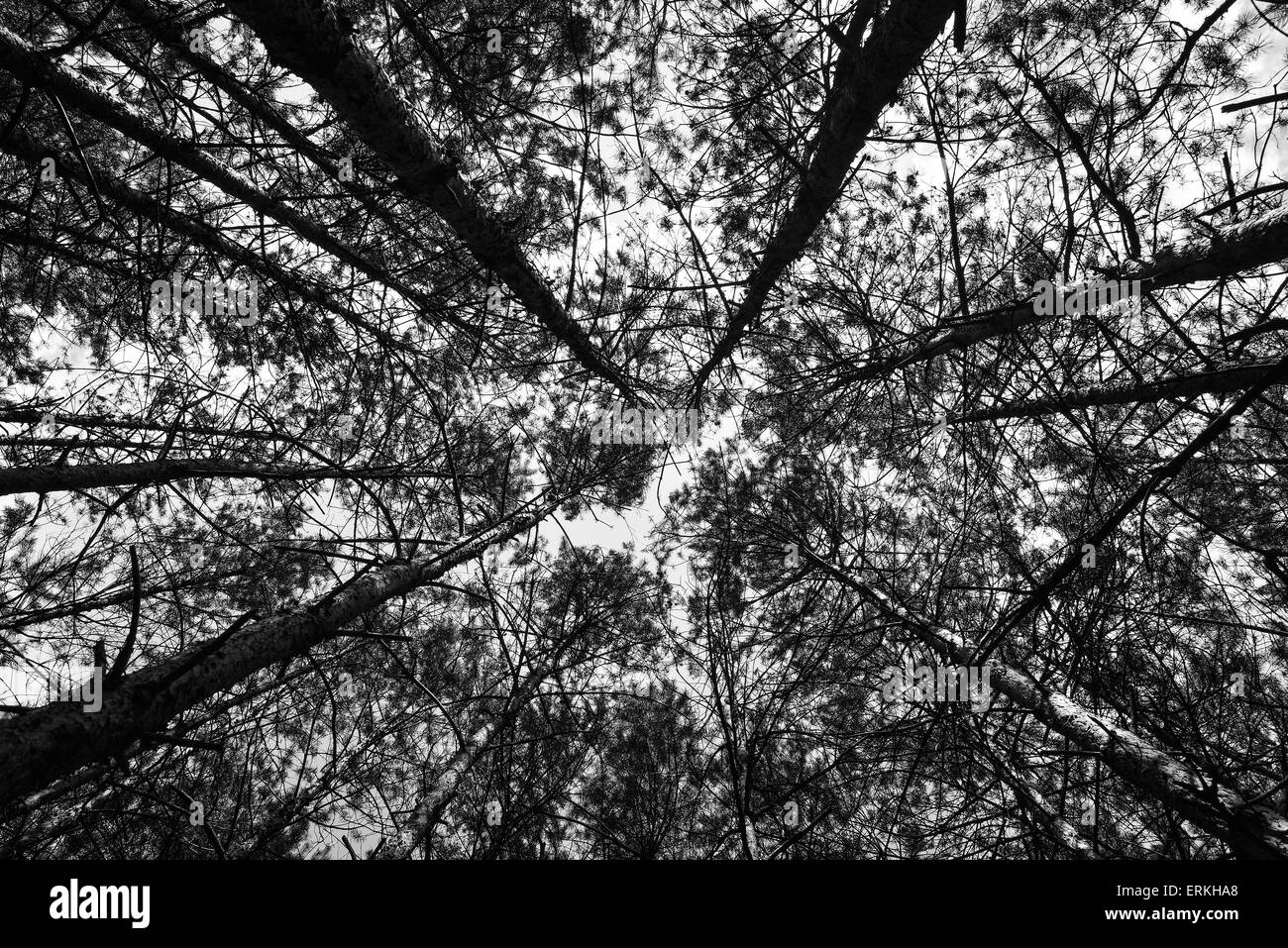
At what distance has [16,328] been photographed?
4.57 metres

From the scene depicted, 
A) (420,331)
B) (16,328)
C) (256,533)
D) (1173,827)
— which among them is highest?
(16,328)

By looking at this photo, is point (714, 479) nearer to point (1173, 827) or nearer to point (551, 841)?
point (551, 841)

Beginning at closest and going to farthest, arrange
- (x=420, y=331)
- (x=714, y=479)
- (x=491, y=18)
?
1. (x=491, y=18)
2. (x=420, y=331)
3. (x=714, y=479)

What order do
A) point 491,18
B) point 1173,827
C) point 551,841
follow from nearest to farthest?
point 1173,827, point 491,18, point 551,841

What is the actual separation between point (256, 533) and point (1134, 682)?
646 centimetres

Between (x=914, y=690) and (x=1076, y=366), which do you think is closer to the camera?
(x=1076, y=366)

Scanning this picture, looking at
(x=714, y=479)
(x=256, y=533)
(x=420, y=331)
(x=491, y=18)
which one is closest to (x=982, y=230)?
(x=714, y=479)

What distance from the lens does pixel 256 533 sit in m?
4.95

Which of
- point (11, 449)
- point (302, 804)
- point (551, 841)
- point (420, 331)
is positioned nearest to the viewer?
point (302, 804)

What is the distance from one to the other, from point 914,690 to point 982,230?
10.1 feet

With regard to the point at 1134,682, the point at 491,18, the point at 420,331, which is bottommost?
the point at 1134,682

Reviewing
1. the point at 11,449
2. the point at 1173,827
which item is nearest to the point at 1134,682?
the point at 1173,827

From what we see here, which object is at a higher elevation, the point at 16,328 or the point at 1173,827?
the point at 16,328

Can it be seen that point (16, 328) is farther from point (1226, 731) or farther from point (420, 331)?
point (1226, 731)
